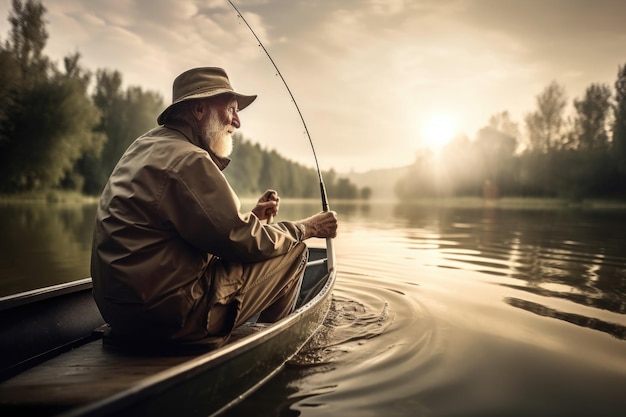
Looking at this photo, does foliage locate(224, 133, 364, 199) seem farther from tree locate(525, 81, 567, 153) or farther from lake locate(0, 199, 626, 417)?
lake locate(0, 199, 626, 417)

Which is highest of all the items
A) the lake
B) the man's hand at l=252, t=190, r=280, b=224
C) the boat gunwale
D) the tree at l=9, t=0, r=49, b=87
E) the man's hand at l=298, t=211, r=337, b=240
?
the tree at l=9, t=0, r=49, b=87

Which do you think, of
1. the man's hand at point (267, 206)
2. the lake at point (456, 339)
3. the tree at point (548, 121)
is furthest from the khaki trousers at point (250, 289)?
the tree at point (548, 121)

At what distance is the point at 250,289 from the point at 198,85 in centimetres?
146

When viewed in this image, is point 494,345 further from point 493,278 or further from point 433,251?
point 433,251

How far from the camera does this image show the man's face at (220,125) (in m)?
2.99

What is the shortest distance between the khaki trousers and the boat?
184 millimetres

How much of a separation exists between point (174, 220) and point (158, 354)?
3.12 ft

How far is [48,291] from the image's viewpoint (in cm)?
323

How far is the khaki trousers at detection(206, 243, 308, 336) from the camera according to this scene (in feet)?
9.00

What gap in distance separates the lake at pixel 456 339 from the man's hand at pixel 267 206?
48.6 inches

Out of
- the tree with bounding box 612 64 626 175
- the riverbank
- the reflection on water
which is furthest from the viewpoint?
the tree with bounding box 612 64 626 175

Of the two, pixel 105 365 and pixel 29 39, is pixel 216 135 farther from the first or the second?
pixel 29 39

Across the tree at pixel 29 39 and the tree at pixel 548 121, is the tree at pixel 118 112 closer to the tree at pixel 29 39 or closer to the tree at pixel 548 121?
the tree at pixel 29 39

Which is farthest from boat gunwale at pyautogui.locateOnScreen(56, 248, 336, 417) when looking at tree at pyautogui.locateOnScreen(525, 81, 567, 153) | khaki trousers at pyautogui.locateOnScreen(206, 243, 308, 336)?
tree at pyautogui.locateOnScreen(525, 81, 567, 153)
